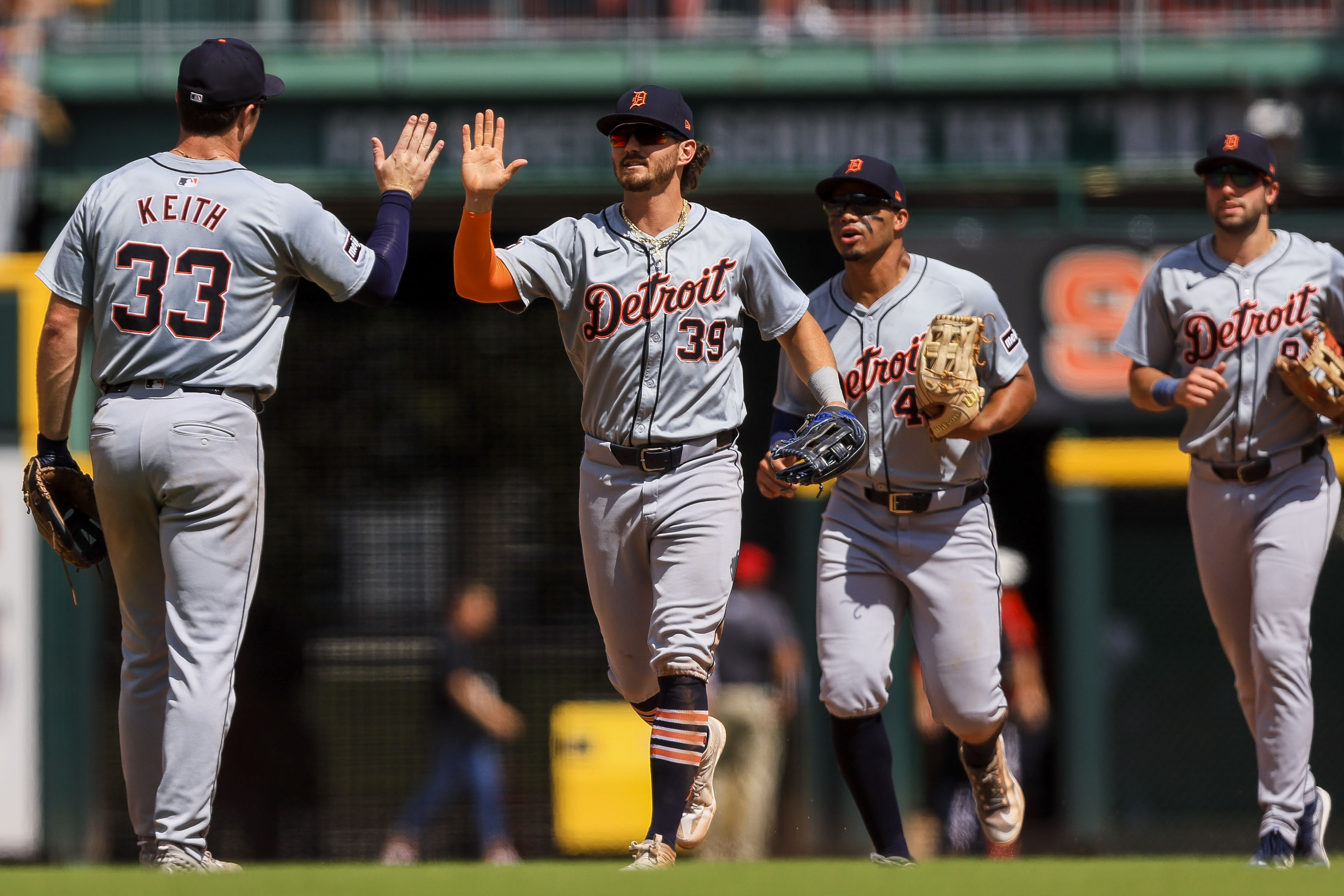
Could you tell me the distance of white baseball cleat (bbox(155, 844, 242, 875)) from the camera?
4352mm

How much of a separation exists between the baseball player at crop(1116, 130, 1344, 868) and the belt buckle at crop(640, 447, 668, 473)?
1.74 m

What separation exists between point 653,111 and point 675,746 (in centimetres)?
175

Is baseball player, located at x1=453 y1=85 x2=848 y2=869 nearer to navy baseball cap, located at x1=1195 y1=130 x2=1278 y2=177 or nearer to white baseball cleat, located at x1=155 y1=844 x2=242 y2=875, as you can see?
white baseball cleat, located at x1=155 y1=844 x2=242 y2=875

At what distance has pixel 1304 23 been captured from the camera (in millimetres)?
12008

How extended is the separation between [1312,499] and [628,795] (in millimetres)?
6423

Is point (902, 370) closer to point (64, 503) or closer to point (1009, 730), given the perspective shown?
point (64, 503)

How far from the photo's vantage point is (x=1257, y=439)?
5789 millimetres

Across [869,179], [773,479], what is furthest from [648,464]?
[869,179]

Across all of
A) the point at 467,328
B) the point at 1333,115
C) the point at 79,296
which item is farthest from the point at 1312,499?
the point at 467,328

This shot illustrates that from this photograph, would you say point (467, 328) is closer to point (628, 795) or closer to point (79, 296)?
point (628, 795)

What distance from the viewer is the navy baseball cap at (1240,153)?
5746 mm

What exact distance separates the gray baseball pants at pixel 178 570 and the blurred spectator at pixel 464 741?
21.9 feet

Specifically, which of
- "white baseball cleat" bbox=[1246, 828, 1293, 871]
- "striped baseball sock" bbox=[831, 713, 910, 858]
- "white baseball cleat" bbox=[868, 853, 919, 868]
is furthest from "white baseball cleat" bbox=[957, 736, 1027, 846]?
"white baseball cleat" bbox=[1246, 828, 1293, 871]

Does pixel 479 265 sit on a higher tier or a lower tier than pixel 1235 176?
lower
